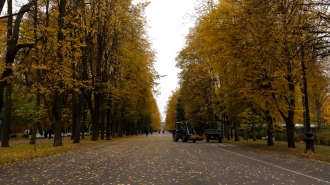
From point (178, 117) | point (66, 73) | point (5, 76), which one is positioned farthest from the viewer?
point (178, 117)

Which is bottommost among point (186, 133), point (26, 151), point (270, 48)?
point (26, 151)

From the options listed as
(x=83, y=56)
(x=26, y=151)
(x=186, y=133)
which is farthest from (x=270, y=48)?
(x=186, y=133)

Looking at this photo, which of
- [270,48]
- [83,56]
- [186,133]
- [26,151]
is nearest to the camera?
[270,48]

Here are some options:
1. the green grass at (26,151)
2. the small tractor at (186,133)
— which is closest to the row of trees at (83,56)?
the green grass at (26,151)

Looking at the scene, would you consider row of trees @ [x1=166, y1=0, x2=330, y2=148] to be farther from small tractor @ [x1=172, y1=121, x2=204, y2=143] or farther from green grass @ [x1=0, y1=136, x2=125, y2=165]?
green grass @ [x1=0, y1=136, x2=125, y2=165]

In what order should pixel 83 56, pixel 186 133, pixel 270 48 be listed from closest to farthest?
1. pixel 270 48
2. pixel 83 56
3. pixel 186 133

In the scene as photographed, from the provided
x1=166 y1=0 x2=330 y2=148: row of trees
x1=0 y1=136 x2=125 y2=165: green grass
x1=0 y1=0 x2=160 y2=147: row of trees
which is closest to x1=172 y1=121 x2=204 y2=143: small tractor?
x1=0 y1=0 x2=160 y2=147: row of trees

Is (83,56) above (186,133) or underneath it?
above

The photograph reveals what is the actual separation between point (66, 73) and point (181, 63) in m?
32.5

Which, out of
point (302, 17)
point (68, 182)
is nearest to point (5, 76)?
point (68, 182)

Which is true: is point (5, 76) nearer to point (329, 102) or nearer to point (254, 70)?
point (254, 70)

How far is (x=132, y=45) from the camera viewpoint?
117ft

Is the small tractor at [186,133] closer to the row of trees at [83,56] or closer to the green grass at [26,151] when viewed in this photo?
the row of trees at [83,56]

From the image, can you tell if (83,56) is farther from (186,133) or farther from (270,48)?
(270,48)
